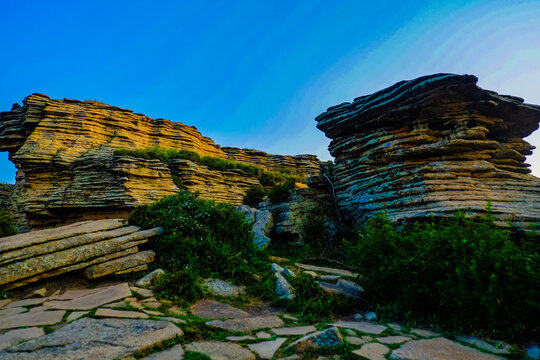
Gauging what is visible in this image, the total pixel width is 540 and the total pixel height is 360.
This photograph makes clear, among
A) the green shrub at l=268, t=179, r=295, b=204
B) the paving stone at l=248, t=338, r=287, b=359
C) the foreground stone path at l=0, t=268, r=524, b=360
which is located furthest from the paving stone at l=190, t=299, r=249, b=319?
the green shrub at l=268, t=179, r=295, b=204

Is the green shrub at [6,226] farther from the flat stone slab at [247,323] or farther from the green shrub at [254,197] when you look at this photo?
the flat stone slab at [247,323]

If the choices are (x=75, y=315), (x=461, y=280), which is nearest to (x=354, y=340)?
(x=461, y=280)

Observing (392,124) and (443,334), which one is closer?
(443,334)

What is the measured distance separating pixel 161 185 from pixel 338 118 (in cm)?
1519

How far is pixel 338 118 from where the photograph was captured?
13.4m

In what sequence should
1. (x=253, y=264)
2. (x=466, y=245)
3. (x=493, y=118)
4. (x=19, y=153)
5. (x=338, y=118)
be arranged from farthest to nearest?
(x=19, y=153) < (x=338, y=118) < (x=493, y=118) < (x=253, y=264) < (x=466, y=245)

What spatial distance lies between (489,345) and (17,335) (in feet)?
17.9

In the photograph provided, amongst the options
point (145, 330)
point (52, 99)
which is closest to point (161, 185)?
point (52, 99)

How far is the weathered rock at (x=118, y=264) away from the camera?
226 inches

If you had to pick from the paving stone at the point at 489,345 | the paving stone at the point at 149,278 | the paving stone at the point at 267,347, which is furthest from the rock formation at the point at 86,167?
the paving stone at the point at 489,345

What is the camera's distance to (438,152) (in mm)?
10438

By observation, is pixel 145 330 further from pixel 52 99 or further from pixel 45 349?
pixel 52 99

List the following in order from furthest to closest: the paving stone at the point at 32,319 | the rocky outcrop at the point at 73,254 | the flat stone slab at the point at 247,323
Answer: the rocky outcrop at the point at 73,254 → the flat stone slab at the point at 247,323 → the paving stone at the point at 32,319

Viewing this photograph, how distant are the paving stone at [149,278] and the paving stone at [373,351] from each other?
161 inches
